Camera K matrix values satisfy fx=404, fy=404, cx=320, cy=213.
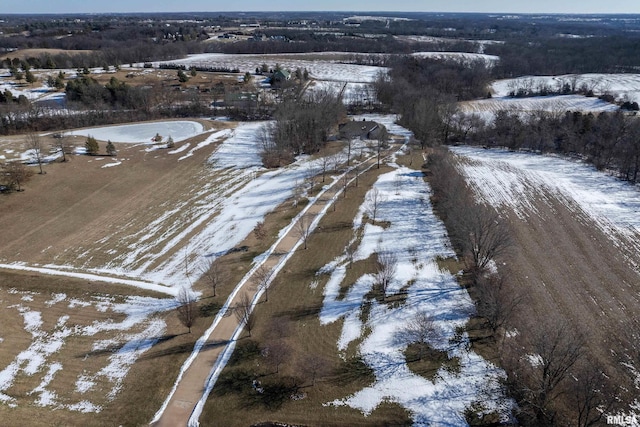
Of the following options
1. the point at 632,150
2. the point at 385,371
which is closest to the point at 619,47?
the point at 632,150

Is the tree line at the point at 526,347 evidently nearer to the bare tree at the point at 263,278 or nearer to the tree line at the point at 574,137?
the bare tree at the point at 263,278

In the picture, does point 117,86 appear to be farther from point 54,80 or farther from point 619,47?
point 619,47

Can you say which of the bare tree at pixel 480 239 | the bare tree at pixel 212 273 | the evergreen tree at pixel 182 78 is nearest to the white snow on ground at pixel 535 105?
the bare tree at pixel 480 239

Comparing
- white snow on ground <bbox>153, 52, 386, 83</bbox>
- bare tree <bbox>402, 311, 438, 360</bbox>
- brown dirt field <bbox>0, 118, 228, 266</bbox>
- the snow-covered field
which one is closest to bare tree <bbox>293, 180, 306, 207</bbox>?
brown dirt field <bbox>0, 118, 228, 266</bbox>

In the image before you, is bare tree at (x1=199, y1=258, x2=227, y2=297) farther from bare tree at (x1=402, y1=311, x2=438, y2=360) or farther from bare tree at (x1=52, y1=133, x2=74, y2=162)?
bare tree at (x1=52, y1=133, x2=74, y2=162)

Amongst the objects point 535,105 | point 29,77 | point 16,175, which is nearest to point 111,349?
point 16,175

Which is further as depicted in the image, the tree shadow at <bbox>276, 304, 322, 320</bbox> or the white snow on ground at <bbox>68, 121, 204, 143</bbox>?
the white snow on ground at <bbox>68, 121, 204, 143</bbox>
